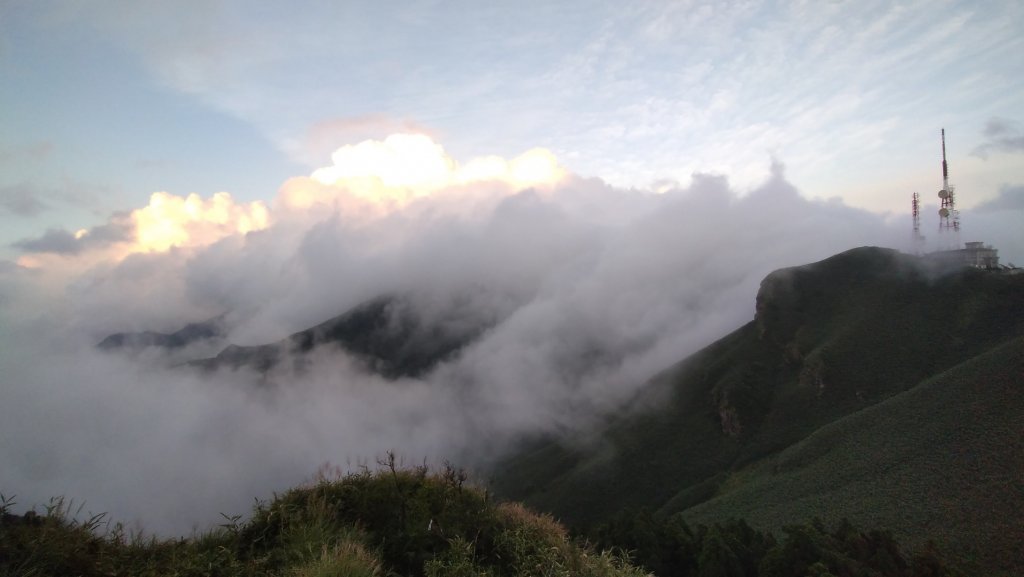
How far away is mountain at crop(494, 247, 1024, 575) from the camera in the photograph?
72.7 m

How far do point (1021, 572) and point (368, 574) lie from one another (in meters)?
71.5

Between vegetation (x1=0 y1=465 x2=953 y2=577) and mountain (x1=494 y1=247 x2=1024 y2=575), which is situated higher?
vegetation (x1=0 y1=465 x2=953 y2=577)

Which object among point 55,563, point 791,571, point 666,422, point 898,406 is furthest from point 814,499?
point 55,563

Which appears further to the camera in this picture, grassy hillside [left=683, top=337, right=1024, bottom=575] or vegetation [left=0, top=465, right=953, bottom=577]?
grassy hillside [left=683, top=337, right=1024, bottom=575]

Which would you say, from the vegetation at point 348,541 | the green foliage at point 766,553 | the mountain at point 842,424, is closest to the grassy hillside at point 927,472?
the mountain at point 842,424

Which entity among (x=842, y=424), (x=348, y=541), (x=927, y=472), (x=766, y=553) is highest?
(x=348, y=541)

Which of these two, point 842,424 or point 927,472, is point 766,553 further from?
point 842,424

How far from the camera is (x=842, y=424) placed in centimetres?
10906

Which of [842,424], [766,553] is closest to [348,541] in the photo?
[766,553]

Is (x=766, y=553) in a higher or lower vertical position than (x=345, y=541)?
lower

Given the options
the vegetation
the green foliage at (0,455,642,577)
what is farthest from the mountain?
the green foliage at (0,455,642,577)

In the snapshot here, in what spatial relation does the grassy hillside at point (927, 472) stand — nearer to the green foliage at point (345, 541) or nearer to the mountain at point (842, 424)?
the mountain at point (842, 424)

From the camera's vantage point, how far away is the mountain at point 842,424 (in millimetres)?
72688

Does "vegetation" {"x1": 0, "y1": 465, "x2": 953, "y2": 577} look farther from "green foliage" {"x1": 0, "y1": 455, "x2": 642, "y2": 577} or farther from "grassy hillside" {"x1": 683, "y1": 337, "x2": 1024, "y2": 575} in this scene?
"grassy hillside" {"x1": 683, "y1": 337, "x2": 1024, "y2": 575}
